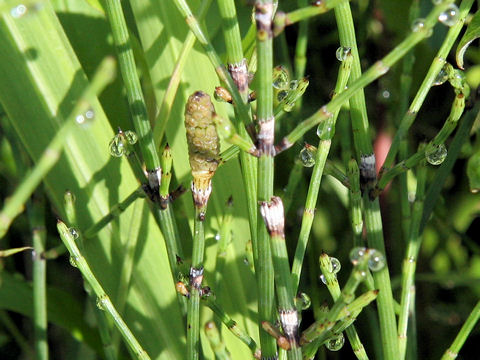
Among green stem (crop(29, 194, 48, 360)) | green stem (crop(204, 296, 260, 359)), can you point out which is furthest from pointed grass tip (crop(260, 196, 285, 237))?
green stem (crop(29, 194, 48, 360))

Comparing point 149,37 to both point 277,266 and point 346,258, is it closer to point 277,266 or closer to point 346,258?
point 277,266

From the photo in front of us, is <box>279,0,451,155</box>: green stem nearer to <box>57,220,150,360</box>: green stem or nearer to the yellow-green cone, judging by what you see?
the yellow-green cone

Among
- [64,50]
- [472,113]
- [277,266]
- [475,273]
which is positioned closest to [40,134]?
[64,50]

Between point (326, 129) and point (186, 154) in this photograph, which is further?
point (186, 154)

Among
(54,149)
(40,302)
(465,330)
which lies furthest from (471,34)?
(40,302)

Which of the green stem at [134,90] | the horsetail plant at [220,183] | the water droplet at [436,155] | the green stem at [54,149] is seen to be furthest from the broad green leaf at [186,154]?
the green stem at [54,149]

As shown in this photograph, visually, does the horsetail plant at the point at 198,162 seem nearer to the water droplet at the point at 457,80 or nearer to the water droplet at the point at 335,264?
the water droplet at the point at 335,264

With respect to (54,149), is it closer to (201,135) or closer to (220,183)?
(201,135)
